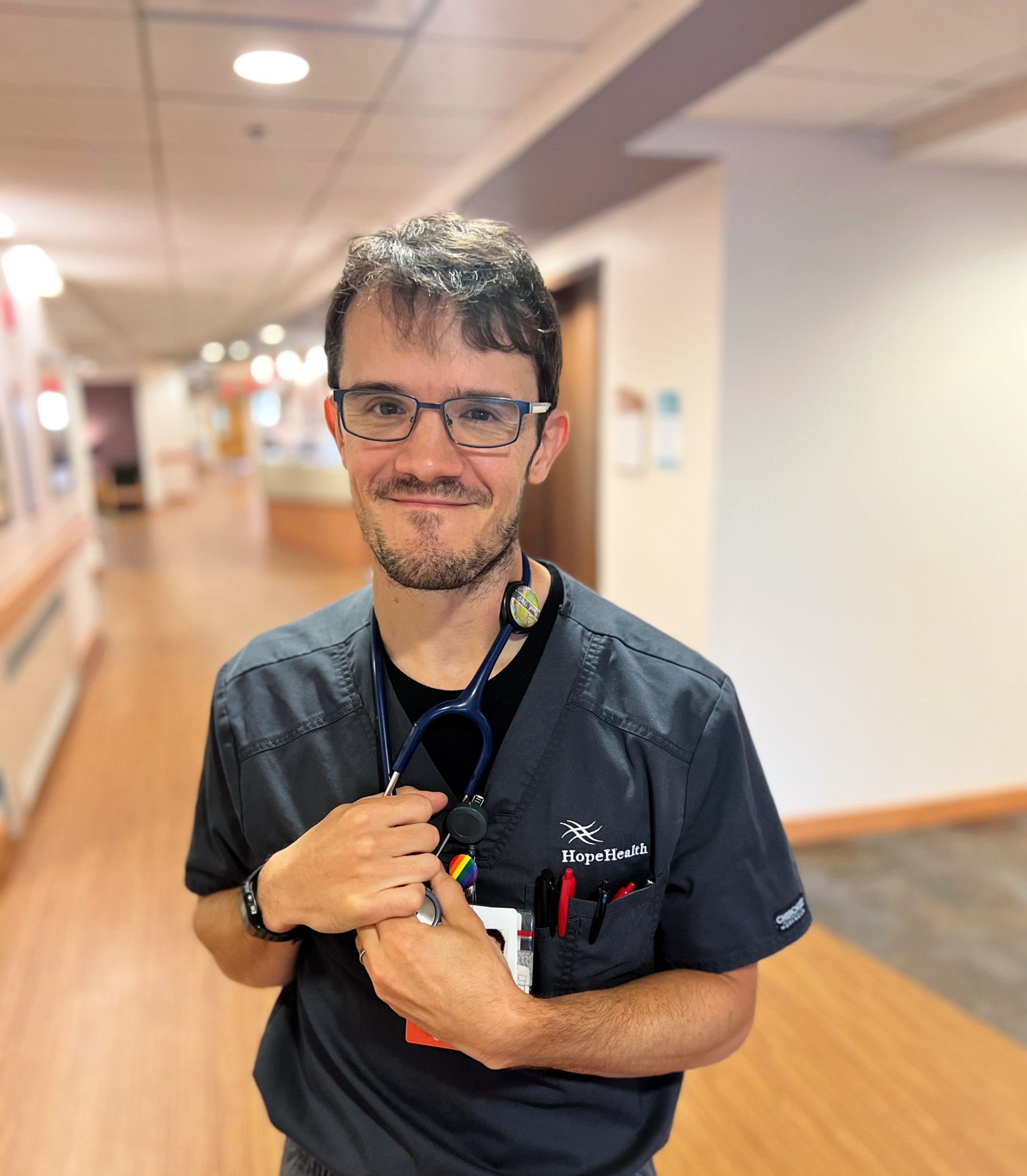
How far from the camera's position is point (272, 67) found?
111 inches

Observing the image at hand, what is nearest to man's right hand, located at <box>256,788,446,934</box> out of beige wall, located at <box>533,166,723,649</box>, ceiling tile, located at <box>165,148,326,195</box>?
beige wall, located at <box>533,166,723,649</box>

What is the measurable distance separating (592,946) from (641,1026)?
11cm

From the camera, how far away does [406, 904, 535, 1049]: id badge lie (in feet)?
3.68

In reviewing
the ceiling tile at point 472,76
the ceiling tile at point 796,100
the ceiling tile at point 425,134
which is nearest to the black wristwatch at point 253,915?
the ceiling tile at point 472,76

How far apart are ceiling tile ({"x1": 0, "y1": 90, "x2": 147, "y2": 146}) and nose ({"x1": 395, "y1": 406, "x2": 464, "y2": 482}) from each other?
2775 mm

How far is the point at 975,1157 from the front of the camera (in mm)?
2320

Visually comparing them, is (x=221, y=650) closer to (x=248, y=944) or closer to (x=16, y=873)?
(x=16, y=873)

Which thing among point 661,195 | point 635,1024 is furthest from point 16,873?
point 661,195

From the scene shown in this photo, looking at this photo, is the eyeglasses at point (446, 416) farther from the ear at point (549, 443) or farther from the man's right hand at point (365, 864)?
the man's right hand at point (365, 864)

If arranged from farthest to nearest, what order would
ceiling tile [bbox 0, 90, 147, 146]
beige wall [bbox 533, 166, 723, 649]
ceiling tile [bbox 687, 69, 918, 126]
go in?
1. beige wall [bbox 533, 166, 723, 649]
2. ceiling tile [bbox 0, 90, 147, 146]
3. ceiling tile [bbox 687, 69, 918, 126]

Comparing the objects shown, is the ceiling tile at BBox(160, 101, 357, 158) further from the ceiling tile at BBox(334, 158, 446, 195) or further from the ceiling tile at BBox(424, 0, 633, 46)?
the ceiling tile at BBox(424, 0, 633, 46)

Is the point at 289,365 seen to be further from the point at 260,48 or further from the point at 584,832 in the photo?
the point at 584,832

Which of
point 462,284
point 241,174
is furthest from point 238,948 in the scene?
point 241,174

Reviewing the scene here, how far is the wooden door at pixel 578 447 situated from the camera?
4.96m
